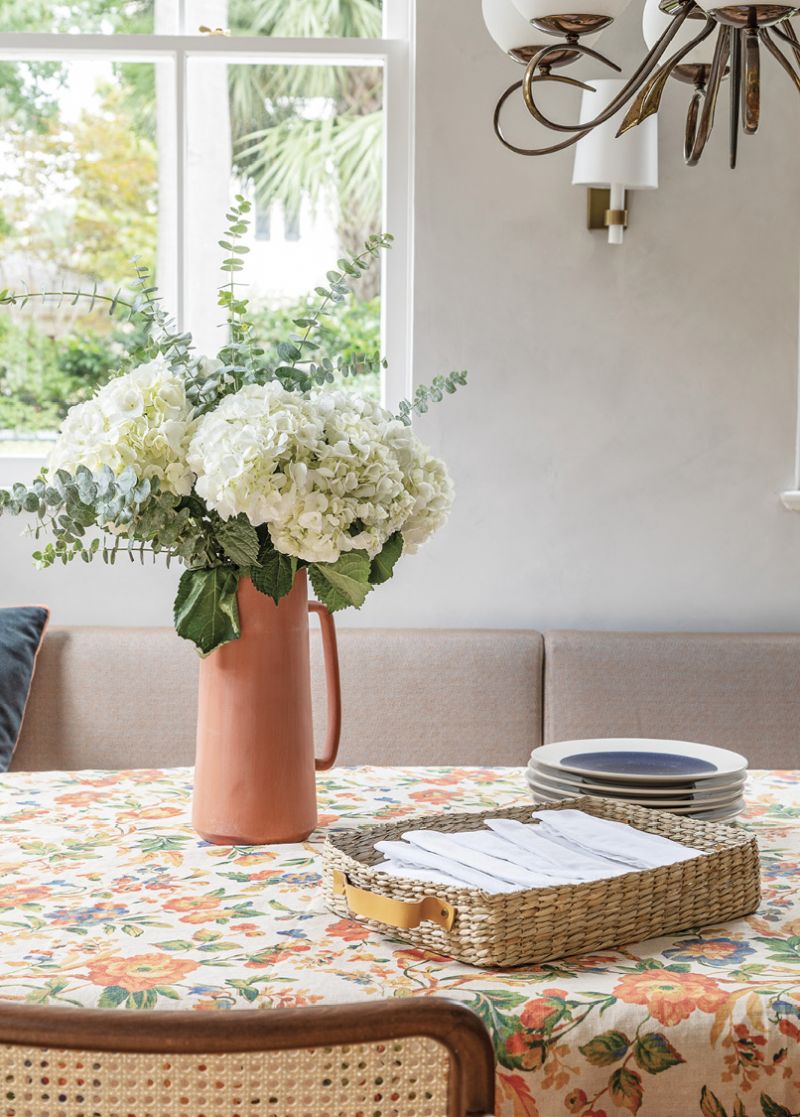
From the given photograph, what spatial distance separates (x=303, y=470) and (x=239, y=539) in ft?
0.36

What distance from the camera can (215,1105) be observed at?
22.6 inches

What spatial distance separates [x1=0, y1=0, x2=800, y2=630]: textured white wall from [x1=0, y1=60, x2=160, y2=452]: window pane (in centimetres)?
42

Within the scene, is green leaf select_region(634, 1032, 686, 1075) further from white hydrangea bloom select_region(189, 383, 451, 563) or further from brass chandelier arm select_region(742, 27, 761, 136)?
brass chandelier arm select_region(742, 27, 761, 136)

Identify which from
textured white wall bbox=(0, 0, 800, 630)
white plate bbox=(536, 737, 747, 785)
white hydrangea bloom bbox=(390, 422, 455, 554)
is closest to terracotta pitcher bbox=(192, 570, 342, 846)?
white hydrangea bloom bbox=(390, 422, 455, 554)

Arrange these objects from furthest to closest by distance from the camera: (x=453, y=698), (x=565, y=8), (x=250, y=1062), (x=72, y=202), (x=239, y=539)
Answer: (x=72, y=202) → (x=453, y=698) → (x=565, y=8) → (x=239, y=539) → (x=250, y=1062)

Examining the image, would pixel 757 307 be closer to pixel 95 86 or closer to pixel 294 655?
pixel 95 86

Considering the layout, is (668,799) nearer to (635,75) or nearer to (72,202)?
(635,75)

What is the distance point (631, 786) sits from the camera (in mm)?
1420

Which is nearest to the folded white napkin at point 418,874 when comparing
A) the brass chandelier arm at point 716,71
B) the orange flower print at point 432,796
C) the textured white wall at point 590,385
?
the orange flower print at point 432,796

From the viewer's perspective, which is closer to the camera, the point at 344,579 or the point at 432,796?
the point at 344,579

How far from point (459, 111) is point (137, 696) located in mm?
1330

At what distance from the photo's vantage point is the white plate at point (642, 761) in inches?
55.7

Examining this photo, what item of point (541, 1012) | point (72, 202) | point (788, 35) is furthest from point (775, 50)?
point (72, 202)

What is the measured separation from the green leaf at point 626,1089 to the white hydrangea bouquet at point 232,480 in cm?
53
